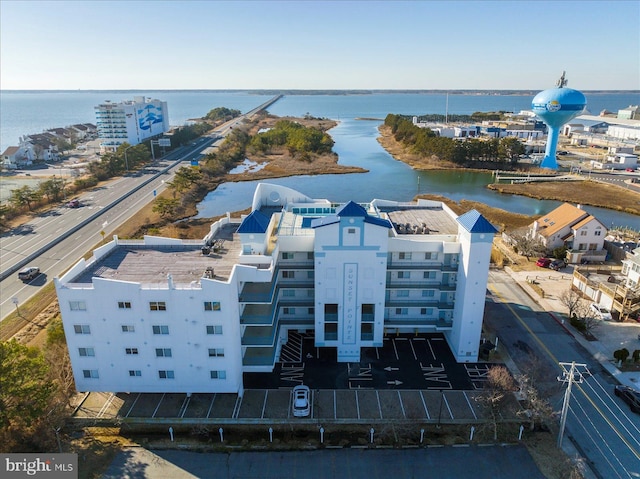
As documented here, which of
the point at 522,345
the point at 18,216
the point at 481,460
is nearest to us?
the point at 481,460

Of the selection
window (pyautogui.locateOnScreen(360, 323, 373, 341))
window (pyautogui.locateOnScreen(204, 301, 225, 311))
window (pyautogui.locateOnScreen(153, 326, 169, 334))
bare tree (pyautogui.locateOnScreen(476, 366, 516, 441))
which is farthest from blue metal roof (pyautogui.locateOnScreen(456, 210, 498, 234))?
window (pyautogui.locateOnScreen(153, 326, 169, 334))

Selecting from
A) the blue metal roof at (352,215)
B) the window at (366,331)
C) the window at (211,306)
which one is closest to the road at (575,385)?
the window at (366,331)

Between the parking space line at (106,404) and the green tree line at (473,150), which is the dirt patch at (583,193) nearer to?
the green tree line at (473,150)

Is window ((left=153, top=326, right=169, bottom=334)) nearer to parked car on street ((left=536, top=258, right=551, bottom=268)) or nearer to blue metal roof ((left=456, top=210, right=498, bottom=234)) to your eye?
blue metal roof ((left=456, top=210, right=498, bottom=234))

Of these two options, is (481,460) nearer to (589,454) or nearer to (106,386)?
(589,454)

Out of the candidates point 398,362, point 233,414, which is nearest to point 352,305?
point 398,362
